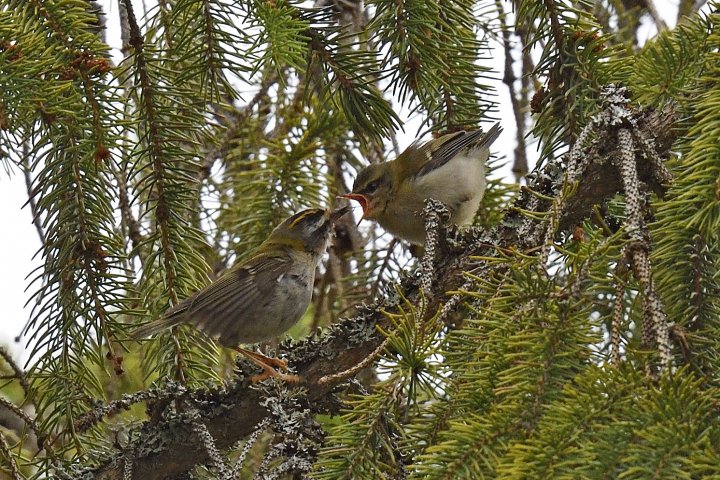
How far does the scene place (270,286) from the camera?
3.83 m

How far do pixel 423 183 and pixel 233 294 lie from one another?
1.51 meters

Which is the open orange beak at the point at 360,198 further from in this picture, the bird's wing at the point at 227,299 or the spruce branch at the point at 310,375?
the spruce branch at the point at 310,375

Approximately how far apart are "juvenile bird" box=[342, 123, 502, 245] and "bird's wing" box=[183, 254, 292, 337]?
741 mm

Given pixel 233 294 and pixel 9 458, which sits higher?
pixel 233 294

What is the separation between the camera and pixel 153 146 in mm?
2795

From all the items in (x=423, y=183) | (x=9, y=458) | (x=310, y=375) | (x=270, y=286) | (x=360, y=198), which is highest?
(x=423, y=183)

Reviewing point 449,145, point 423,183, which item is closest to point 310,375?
point 449,145

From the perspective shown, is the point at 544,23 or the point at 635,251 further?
the point at 544,23

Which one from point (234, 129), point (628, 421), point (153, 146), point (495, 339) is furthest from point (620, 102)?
point (234, 129)

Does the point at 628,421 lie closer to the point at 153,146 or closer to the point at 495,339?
the point at 495,339

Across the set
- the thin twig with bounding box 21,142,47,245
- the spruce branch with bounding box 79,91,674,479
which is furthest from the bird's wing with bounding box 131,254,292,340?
the thin twig with bounding box 21,142,47,245

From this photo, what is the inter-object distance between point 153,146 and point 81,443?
1028 mm

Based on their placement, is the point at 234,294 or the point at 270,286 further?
the point at 270,286

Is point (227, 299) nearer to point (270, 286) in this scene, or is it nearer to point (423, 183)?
point (270, 286)
